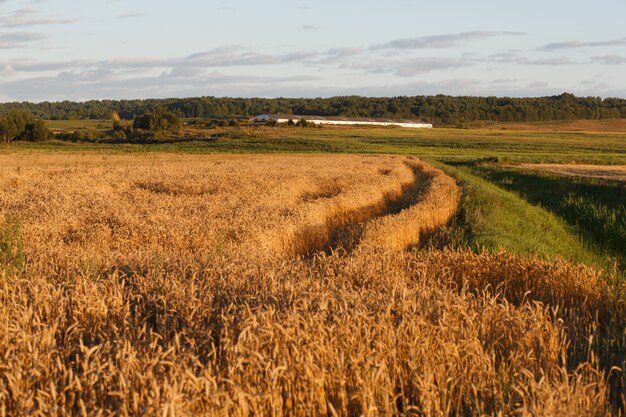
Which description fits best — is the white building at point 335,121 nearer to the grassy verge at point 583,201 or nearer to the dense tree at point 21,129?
the dense tree at point 21,129

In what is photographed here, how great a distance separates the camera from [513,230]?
19500 millimetres

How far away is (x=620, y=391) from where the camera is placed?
5355 millimetres

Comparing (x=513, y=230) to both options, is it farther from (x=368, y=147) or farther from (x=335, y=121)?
(x=335, y=121)

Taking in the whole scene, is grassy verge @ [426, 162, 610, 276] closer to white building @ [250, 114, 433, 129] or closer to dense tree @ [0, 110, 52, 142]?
dense tree @ [0, 110, 52, 142]

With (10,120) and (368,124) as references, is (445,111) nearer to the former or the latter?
(368,124)

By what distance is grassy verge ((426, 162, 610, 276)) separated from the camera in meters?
15.0

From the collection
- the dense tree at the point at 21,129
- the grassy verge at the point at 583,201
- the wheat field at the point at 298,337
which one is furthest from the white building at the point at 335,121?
the wheat field at the point at 298,337

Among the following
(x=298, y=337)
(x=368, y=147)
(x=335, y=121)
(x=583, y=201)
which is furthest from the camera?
(x=335, y=121)

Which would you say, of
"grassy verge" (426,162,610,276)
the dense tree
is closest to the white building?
the dense tree

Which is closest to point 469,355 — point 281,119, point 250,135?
point 250,135

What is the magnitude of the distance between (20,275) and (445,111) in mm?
192541

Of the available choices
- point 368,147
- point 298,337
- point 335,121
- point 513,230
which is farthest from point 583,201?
point 335,121

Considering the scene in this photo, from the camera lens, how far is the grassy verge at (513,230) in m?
15.0

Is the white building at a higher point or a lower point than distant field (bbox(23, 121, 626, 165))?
higher
